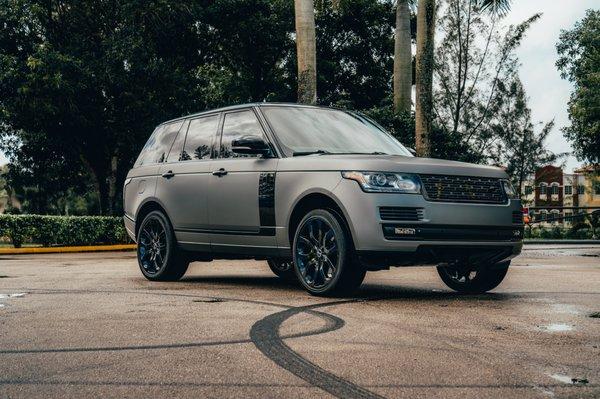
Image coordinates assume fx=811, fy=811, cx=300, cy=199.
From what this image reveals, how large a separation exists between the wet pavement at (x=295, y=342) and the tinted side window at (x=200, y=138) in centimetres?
166

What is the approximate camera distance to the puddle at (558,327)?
6195mm

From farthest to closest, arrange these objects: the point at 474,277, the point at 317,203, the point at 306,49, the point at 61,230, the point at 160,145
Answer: the point at 61,230
the point at 306,49
the point at 160,145
the point at 474,277
the point at 317,203

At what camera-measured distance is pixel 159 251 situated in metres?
10.4

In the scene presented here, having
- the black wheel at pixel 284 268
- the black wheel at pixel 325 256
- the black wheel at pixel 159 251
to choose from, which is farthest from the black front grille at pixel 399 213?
the black wheel at pixel 159 251

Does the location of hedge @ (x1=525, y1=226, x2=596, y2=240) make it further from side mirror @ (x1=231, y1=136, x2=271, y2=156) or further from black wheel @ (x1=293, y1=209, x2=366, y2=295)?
black wheel @ (x1=293, y1=209, x2=366, y2=295)

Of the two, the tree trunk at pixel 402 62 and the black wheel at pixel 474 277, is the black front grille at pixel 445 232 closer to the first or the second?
the black wheel at pixel 474 277

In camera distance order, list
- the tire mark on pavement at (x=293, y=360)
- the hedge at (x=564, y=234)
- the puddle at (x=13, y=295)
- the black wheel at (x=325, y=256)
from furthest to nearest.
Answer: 1. the hedge at (x=564, y=234)
2. the puddle at (x=13, y=295)
3. the black wheel at (x=325, y=256)
4. the tire mark on pavement at (x=293, y=360)

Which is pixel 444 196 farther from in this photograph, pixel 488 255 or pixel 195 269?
pixel 195 269

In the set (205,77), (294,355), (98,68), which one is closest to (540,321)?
(294,355)

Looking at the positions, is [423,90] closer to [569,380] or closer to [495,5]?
[495,5]

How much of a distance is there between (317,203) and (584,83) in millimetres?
37121

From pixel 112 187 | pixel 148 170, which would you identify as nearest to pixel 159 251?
pixel 148 170

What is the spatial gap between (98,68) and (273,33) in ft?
30.1

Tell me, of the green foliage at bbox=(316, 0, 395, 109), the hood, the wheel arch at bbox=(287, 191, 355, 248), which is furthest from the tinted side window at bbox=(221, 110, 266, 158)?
the green foliage at bbox=(316, 0, 395, 109)
